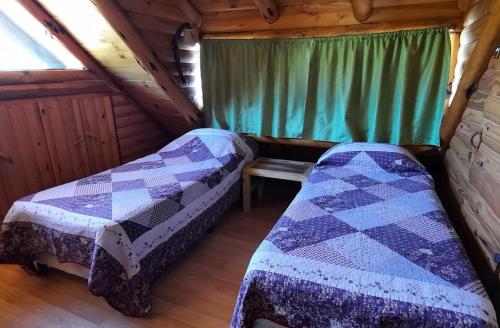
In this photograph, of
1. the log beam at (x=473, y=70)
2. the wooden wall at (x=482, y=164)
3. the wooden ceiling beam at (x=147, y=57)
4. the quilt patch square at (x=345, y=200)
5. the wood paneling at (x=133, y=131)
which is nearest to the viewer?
the wooden wall at (x=482, y=164)

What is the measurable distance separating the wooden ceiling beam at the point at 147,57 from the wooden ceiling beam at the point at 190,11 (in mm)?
514

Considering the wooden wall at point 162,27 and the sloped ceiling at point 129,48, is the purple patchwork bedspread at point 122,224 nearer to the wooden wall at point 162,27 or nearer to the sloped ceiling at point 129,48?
the sloped ceiling at point 129,48

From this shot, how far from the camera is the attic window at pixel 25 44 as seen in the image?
8.08 feet

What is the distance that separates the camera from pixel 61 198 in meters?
2.03

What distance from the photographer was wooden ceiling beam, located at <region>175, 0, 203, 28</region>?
2.82 metres

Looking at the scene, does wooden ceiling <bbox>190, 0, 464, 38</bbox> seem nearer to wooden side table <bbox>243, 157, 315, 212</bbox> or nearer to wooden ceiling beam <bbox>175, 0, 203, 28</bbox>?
wooden ceiling beam <bbox>175, 0, 203, 28</bbox>

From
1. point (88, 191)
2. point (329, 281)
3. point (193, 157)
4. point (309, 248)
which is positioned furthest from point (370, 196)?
point (88, 191)

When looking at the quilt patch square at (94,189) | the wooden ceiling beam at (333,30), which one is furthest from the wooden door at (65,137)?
the wooden ceiling beam at (333,30)

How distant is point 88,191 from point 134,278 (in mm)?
795

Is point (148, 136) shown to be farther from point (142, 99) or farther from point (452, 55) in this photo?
point (452, 55)

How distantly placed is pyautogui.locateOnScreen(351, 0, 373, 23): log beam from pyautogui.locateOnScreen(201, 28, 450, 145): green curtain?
0.16 m

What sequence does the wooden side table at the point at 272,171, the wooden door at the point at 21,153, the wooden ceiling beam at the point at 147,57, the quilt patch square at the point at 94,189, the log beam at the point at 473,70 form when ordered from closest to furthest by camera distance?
the log beam at the point at 473,70, the quilt patch square at the point at 94,189, the wooden ceiling beam at the point at 147,57, the wooden door at the point at 21,153, the wooden side table at the point at 272,171

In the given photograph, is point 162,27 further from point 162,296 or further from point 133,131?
point 162,296

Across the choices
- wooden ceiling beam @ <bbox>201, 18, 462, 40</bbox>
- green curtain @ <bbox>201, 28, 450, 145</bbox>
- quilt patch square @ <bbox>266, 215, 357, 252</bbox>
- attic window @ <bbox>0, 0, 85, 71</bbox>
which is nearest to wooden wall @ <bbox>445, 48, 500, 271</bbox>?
green curtain @ <bbox>201, 28, 450, 145</bbox>
